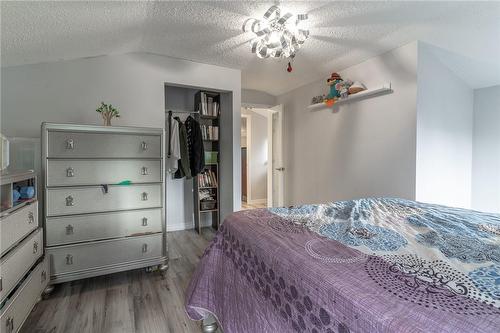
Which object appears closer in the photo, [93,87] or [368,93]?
[93,87]

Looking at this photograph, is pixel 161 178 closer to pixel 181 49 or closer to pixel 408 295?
pixel 181 49

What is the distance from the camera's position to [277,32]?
186 centimetres

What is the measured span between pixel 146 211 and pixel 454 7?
288 cm

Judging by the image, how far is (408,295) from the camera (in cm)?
62

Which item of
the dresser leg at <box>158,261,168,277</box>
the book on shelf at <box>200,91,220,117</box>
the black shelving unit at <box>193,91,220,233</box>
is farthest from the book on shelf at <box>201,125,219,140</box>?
the dresser leg at <box>158,261,168,277</box>

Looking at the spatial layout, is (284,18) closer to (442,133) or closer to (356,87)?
(356,87)

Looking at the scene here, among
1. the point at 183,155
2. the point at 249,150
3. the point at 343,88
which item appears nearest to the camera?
the point at 343,88

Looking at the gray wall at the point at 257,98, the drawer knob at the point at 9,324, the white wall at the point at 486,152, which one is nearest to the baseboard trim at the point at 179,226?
the gray wall at the point at 257,98

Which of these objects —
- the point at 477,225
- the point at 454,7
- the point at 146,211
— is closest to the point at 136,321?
the point at 146,211

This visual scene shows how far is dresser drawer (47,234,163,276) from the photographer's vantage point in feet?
6.10

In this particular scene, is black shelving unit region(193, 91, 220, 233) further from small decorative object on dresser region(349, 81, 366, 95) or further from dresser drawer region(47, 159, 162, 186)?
small decorative object on dresser region(349, 81, 366, 95)

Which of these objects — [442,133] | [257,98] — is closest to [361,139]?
[442,133]

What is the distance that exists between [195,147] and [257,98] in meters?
1.71

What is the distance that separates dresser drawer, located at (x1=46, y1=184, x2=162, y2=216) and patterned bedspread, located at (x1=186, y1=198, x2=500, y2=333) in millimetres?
963
